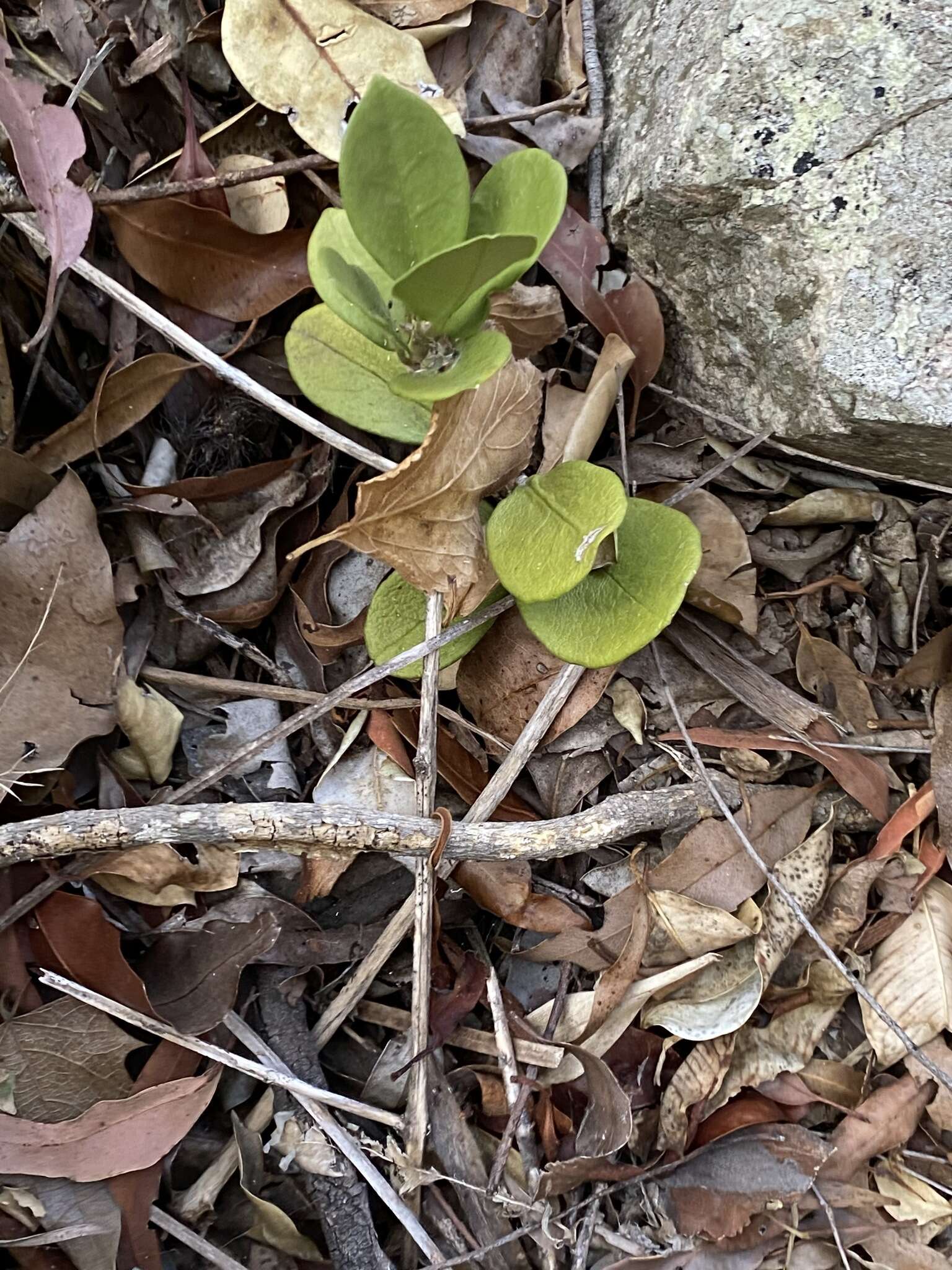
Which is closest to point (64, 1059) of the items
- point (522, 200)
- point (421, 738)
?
point (421, 738)

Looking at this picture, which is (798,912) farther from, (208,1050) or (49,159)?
(49,159)

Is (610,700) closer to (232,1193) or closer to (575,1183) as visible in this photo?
(575,1183)

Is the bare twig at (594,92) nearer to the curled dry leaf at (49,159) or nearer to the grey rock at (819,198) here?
the grey rock at (819,198)

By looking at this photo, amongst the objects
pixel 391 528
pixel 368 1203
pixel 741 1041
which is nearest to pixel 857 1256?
pixel 741 1041

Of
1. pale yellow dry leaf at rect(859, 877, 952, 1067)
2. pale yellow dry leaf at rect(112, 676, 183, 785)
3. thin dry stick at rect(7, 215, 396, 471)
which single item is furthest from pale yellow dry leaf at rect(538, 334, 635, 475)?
pale yellow dry leaf at rect(859, 877, 952, 1067)

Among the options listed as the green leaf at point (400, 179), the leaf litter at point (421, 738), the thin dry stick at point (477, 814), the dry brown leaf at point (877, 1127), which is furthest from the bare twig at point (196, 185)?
the dry brown leaf at point (877, 1127)

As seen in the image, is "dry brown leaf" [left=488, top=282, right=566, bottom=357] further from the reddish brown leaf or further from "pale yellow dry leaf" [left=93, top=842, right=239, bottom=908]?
"pale yellow dry leaf" [left=93, top=842, right=239, bottom=908]
